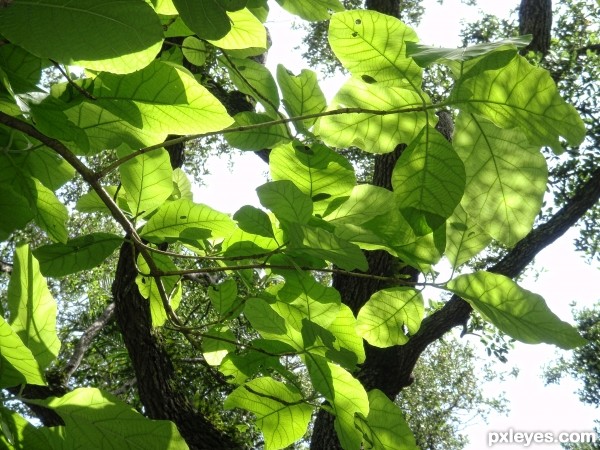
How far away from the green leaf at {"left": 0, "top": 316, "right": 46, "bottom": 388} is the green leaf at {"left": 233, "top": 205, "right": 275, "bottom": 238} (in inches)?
7.5

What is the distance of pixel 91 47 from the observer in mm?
371

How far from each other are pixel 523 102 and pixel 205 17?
0.73ft

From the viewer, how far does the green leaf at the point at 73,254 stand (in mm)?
630

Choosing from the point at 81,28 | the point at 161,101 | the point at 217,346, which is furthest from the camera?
the point at 217,346

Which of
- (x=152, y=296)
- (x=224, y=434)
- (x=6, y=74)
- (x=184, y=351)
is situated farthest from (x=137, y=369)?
(x=6, y=74)

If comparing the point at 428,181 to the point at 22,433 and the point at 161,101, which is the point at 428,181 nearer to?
the point at 161,101

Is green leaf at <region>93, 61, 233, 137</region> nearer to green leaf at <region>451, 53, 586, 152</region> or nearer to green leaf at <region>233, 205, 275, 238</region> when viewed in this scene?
green leaf at <region>233, 205, 275, 238</region>

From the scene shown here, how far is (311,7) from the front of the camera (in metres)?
0.61

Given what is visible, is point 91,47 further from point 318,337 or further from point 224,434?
point 224,434

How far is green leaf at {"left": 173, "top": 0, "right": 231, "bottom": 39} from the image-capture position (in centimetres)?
40

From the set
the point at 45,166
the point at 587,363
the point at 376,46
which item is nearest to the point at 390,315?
the point at 376,46

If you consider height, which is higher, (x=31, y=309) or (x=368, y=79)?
(x=368, y=79)

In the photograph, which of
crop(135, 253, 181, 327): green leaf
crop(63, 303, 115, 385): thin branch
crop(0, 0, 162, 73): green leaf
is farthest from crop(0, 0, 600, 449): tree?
crop(63, 303, 115, 385): thin branch

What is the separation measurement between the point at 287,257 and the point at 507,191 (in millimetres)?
184
